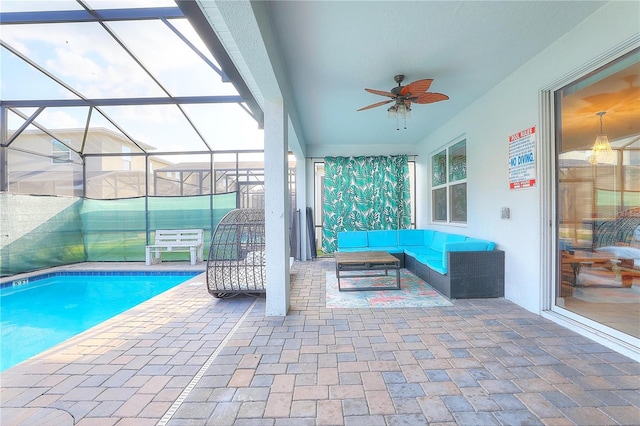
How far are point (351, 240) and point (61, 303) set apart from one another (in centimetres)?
486

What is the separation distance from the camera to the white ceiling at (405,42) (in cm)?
203

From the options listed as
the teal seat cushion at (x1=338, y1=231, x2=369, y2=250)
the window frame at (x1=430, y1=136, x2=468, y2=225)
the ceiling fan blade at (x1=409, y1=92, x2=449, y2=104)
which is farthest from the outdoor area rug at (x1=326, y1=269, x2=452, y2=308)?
the ceiling fan blade at (x1=409, y1=92, x2=449, y2=104)

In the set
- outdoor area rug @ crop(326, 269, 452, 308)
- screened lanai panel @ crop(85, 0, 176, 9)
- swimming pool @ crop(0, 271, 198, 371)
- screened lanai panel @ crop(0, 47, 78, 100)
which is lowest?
swimming pool @ crop(0, 271, 198, 371)

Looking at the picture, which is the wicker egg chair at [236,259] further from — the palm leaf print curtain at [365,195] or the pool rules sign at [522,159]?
the pool rules sign at [522,159]

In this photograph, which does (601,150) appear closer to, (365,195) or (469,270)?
(469,270)

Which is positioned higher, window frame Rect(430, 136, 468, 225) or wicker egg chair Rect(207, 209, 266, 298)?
window frame Rect(430, 136, 468, 225)

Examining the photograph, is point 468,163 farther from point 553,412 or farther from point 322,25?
point 553,412

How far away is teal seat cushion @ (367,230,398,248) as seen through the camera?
5297 millimetres

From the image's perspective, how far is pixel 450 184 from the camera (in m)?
4.76

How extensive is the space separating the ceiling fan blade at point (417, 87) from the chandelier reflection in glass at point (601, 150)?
5.34ft

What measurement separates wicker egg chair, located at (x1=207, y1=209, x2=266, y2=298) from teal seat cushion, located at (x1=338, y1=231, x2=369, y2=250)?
214 cm

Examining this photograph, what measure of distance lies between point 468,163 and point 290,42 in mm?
3164

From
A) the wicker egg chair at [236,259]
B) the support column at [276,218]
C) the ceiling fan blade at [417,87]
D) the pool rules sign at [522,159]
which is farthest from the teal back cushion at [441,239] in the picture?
the wicker egg chair at [236,259]

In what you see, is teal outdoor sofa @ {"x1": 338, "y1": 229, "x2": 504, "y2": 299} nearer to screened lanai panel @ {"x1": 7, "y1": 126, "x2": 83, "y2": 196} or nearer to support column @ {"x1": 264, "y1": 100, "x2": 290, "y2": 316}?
support column @ {"x1": 264, "y1": 100, "x2": 290, "y2": 316}
